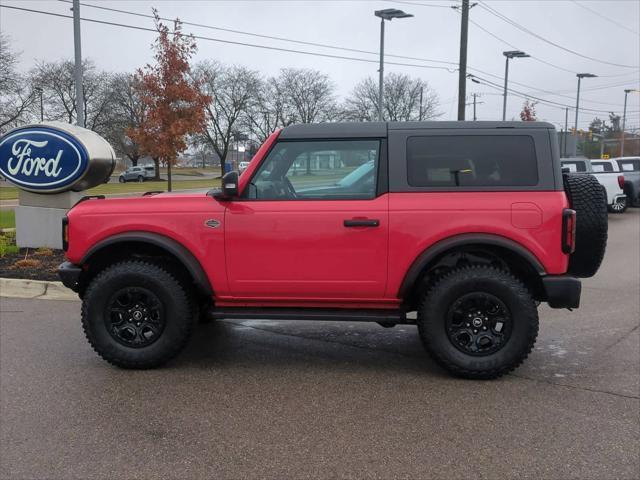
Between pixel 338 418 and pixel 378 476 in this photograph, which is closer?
pixel 378 476

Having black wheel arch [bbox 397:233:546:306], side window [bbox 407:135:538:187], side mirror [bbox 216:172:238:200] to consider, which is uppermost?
side window [bbox 407:135:538:187]

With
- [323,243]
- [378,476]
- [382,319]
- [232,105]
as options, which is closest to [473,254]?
[382,319]

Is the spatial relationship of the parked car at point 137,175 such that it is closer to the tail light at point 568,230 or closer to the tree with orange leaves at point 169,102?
the tree with orange leaves at point 169,102

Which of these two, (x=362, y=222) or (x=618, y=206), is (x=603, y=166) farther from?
(x=362, y=222)

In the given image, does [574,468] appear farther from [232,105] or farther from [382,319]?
[232,105]

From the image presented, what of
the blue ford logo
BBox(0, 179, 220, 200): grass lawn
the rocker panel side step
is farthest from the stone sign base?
BBox(0, 179, 220, 200): grass lawn

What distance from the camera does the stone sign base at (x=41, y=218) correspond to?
31.8 feet

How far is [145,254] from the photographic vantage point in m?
4.77

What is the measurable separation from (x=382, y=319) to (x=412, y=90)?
2682 inches

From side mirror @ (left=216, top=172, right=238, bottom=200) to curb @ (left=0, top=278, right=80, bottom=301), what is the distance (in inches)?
146

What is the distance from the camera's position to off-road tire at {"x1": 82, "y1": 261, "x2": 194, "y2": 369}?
14.8 feet

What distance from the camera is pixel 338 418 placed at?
3725 mm

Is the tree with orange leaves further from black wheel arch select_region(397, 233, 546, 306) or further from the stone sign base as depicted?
black wheel arch select_region(397, 233, 546, 306)

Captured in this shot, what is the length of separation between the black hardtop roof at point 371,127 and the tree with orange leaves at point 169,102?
11.2 m
